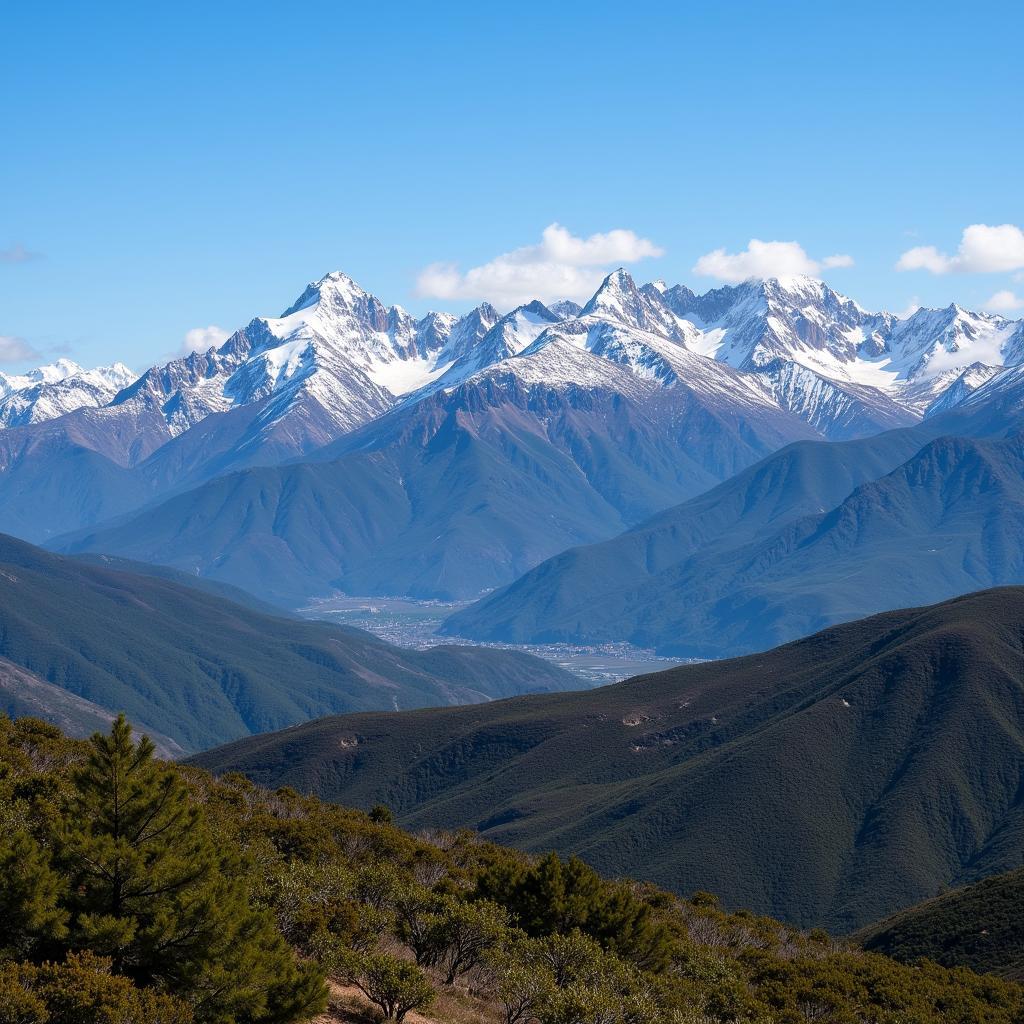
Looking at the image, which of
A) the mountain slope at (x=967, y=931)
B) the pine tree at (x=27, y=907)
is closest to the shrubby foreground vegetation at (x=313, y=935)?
the pine tree at (x=27, y=907)

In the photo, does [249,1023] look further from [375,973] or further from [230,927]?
[375,973]

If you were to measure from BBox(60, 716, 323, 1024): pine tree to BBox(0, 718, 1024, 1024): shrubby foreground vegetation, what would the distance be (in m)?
0.07

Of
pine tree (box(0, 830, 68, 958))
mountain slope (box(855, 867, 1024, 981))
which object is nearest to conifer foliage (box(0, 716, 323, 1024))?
pine tree (box(0, 830, 68, 958))

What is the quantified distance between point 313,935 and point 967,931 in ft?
298

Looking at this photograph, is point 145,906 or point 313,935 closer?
point 145,906

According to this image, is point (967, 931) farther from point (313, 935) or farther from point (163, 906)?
point (163, 906)

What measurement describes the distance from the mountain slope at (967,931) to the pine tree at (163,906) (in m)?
85.0

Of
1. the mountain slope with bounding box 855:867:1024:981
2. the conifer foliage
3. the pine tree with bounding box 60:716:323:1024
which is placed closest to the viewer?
the conifer foliage

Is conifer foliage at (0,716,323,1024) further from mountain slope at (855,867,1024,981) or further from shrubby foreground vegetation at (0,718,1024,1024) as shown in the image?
mountain slope at (855,867,1024,981)

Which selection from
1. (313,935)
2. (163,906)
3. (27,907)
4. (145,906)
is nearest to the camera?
(27,907)

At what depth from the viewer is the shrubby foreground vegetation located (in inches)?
1777

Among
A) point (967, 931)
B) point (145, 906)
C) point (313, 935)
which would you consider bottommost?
point (967, 931)

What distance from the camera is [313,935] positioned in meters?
56.4

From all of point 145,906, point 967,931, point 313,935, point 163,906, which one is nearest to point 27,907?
point 145,906
